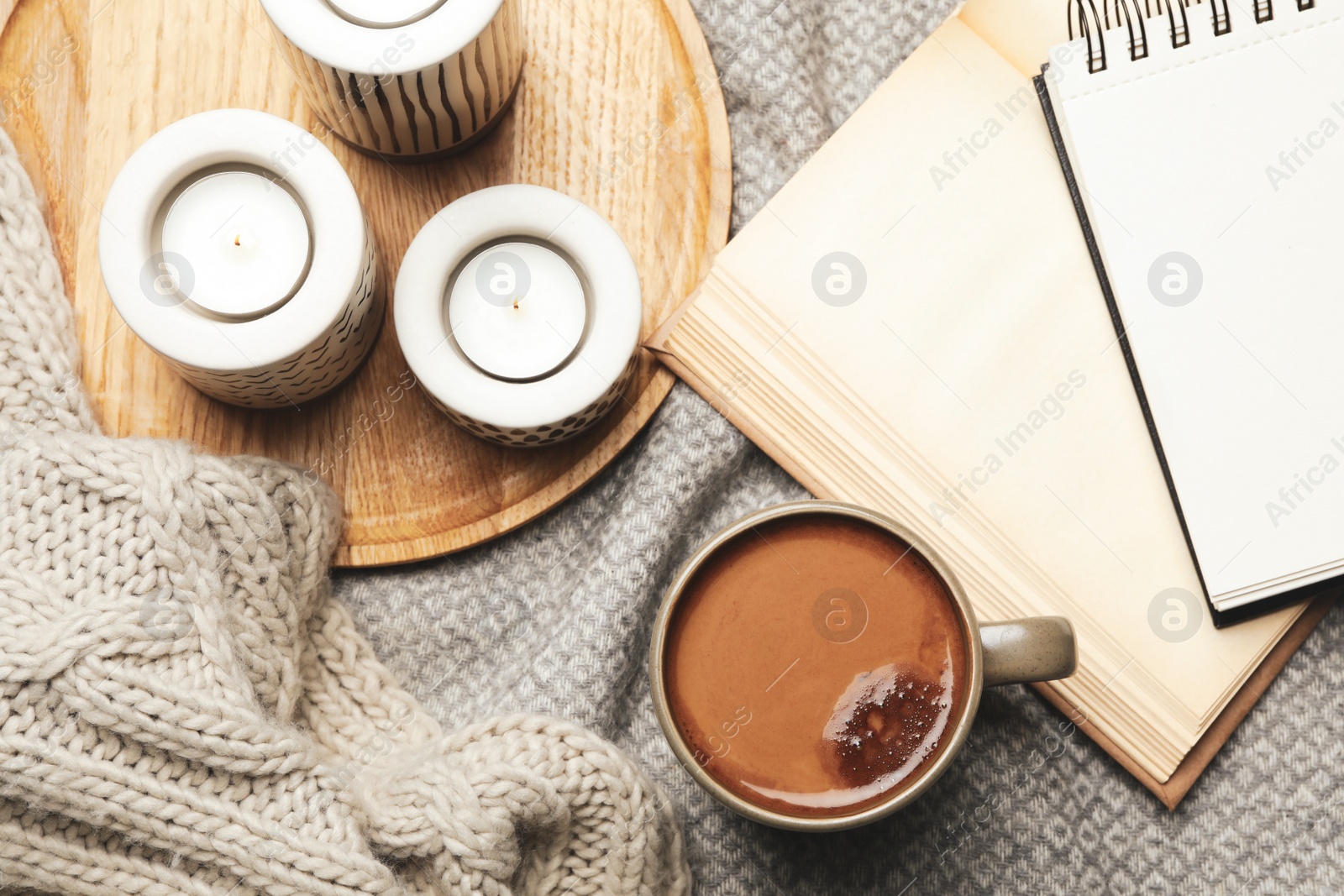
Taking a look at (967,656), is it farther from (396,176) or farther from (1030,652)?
(396,176)

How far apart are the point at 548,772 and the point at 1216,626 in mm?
380

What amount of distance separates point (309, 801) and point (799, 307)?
0.37 meters

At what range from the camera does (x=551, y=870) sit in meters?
0.55

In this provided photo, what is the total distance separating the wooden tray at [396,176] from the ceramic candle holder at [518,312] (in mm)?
51

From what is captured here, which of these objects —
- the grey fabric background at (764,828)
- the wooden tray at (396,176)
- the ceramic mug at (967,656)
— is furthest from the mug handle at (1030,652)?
the wooden tray at (396,176)

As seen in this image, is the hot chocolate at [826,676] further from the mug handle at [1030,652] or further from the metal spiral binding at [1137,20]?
the metal spiral binding at [1137,20]

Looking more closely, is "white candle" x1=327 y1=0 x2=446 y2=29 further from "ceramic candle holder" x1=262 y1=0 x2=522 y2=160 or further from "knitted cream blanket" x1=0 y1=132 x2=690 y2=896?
→ "knitted cream blanket" x1=0 y1=132 x2=690 y2=896

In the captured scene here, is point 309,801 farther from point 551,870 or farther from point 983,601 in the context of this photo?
point 983,601

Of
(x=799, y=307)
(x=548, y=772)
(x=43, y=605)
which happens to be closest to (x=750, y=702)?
(x=548, y=772)

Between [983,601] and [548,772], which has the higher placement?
[983,601]

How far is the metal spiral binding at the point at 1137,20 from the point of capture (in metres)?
0.56

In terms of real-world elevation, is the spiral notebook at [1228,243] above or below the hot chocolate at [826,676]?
above

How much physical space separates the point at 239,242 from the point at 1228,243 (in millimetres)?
540

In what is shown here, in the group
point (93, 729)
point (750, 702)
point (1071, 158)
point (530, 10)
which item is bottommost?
point (93, 729)
